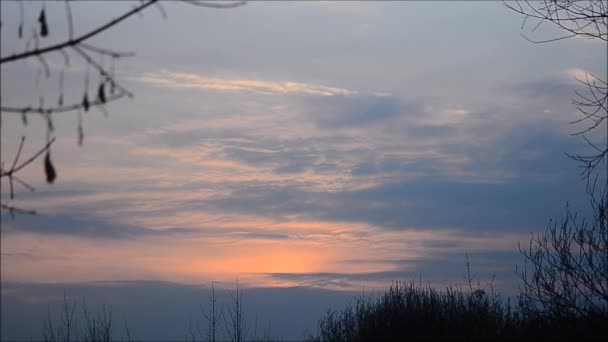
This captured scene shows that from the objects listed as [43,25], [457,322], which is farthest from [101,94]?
[457,322]

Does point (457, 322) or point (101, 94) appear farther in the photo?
point (457, 322)

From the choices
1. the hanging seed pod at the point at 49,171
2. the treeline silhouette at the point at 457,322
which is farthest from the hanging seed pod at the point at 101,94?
the treeline silhouette at the point at 457,322

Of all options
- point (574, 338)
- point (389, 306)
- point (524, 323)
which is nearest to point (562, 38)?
point (574, 338)

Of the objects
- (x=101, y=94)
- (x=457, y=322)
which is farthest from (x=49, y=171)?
(x=457, y=322)

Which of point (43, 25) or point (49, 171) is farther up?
point (43, 25)

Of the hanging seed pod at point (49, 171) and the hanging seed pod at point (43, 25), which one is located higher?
the hanging seed pod at point (43, 25)

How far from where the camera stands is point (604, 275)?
1289cm

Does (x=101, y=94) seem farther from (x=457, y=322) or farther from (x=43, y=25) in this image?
(x=457, y=322)

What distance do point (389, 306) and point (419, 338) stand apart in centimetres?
215

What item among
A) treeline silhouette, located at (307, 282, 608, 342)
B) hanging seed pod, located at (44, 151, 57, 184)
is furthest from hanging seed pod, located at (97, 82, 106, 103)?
treeline silhouette, located at (307, 282, 608, 342)

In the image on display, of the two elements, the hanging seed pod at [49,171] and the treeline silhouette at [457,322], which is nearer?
the hanging seed pod at [49,171]

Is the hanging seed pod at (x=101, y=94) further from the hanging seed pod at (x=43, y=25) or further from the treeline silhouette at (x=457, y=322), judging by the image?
the treeline silhouette at (x=457, y=322)

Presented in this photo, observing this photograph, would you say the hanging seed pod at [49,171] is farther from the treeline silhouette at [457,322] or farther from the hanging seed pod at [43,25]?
the treeline silhouette at [457,322]

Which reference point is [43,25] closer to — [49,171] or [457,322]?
[49,171]
